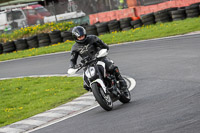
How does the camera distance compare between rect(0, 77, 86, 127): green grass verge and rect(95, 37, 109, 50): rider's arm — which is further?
rect(0, 77, 86, 127): green grass verge

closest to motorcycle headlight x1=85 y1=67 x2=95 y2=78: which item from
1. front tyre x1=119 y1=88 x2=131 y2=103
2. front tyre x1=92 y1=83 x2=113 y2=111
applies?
front tyre x1=92 y1=83 x2=113 y2=111

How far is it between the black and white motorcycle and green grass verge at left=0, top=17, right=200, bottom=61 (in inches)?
478

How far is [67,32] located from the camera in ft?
88.6

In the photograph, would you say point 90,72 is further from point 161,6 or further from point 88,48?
point 161,6

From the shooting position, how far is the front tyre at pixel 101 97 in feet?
27.6

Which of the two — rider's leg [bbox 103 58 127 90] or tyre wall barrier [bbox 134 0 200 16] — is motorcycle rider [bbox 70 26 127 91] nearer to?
rider's leg [bbox 103 58 127 90]

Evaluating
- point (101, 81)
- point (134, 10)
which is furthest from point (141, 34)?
point (101, 81)

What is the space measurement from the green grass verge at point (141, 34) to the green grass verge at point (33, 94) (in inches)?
300

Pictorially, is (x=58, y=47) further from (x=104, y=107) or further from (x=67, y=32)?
(x=104, y=107)

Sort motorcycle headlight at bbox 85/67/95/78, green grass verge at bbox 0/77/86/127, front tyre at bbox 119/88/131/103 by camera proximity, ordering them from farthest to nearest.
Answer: green grass verge at bbox 0/77/86/127 < front tyre at bbox 119/88/131/103 < motorcycle headlight at bbox 85/67/95/78

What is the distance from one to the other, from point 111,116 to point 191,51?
7581 millimetres

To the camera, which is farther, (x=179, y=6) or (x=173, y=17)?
(x=179, y=6)

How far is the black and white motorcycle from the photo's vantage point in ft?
28.1

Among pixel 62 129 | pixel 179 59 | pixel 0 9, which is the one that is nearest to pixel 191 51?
pixel 179 59
